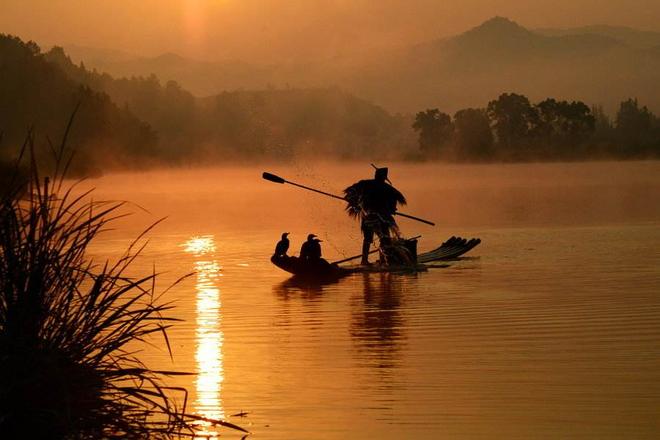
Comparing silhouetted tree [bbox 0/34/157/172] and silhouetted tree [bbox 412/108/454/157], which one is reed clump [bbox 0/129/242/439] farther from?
silhouetted tree [bbox 412/108/454/157]

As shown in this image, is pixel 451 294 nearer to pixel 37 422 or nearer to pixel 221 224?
pixel 37 422

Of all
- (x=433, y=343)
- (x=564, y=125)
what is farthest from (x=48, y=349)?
(x=564, y=125)

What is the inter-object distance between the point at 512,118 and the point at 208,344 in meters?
147

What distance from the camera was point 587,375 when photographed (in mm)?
10688

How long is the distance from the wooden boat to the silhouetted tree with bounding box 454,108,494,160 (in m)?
132

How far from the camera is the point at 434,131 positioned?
168125mm

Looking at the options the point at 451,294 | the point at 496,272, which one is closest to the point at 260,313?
the point at 451,294

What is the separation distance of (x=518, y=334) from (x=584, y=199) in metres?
35.4

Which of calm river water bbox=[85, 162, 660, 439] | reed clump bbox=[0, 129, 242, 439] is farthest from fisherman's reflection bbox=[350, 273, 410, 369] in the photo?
reed clump bbox=[0, 129, 242, 439]

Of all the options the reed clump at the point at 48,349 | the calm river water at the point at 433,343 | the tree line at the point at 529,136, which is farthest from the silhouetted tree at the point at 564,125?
the reed clump at the point at 48,349

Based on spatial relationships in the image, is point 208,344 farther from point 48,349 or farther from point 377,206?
point 377,206

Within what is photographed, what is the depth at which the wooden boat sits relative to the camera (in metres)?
19.7

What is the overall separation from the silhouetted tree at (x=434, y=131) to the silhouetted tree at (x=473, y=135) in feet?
5.02

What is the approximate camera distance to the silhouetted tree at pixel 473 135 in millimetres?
155750
